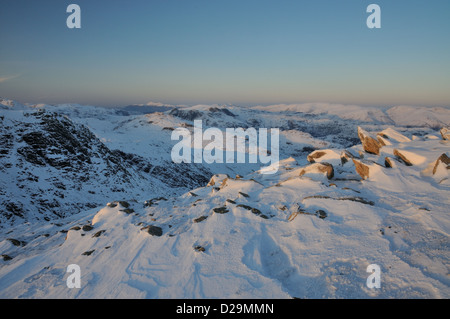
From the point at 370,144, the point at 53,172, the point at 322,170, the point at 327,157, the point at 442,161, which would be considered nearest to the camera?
the point at 442,161

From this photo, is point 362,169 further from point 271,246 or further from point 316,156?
point 271,246

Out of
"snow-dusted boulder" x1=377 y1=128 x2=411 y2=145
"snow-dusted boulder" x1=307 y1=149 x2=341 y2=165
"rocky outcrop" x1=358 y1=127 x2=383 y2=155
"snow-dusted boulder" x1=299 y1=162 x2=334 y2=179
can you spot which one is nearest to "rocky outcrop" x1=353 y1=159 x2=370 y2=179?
"snow-dusted boulder" x1=299 y1=162 x2=334 y2=179

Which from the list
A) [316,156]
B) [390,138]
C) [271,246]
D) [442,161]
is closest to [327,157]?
[316,156]

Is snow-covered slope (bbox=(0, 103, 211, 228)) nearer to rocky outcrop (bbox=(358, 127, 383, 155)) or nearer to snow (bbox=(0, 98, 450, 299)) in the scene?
snow (bbox=(0, 98, 450, 299))

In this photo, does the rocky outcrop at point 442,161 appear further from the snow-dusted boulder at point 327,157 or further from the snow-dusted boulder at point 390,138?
the snow-dusted boulder at point 327,157
